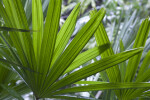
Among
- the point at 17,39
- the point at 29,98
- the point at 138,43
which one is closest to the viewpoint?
the point at 17,39

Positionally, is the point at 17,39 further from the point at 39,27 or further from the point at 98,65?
the point at 98,65

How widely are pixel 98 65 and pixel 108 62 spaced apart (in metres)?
0.02

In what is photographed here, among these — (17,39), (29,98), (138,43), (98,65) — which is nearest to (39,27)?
(17,39)

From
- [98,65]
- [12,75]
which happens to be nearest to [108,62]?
[98,65]

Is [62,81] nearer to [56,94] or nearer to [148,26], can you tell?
[56,94]

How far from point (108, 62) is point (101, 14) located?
113 millimetres

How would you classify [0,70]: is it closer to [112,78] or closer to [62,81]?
[62,81]

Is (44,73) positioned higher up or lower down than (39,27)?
lower down

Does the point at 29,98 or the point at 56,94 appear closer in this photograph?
the point at 56,94

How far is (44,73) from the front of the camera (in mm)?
481

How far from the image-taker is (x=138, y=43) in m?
0.56

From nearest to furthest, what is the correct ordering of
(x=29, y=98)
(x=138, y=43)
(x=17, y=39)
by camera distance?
1. (x=17, y=39)
2. (x=138, y=43)
3. (x=29, y=98)

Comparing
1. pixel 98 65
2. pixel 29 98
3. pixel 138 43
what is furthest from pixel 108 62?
pixel 29 98

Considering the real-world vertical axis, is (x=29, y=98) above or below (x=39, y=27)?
below
